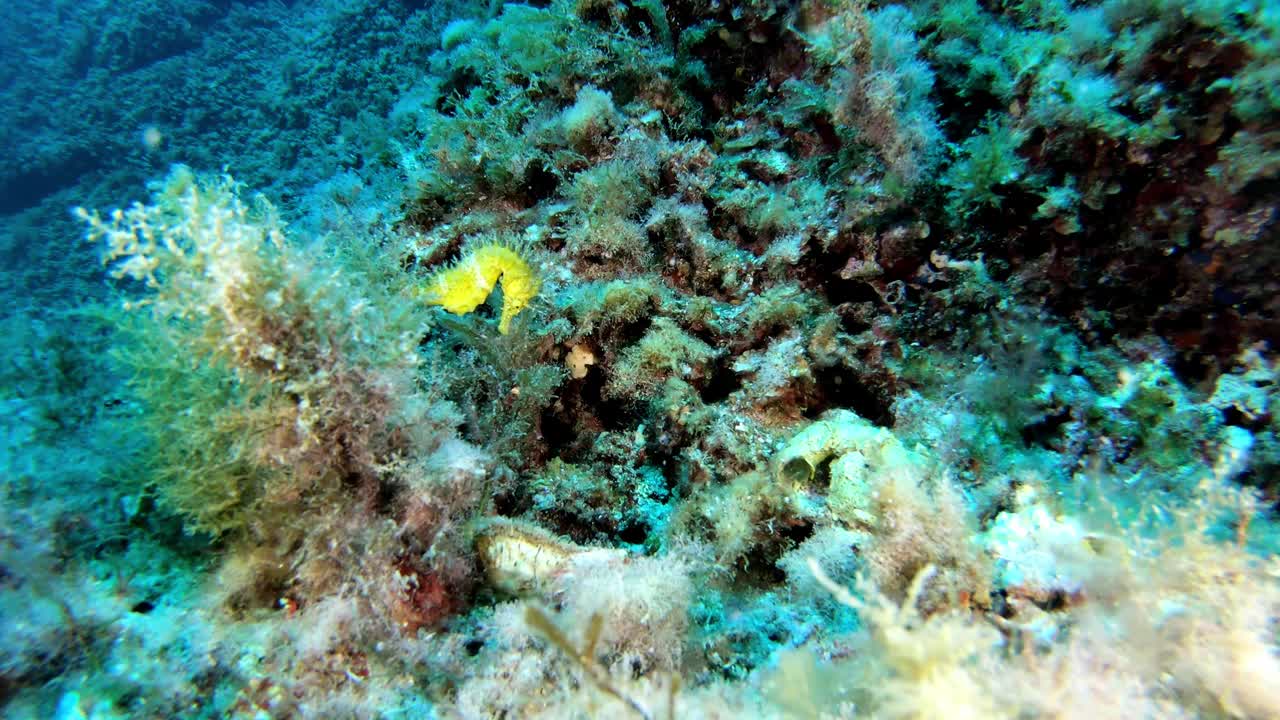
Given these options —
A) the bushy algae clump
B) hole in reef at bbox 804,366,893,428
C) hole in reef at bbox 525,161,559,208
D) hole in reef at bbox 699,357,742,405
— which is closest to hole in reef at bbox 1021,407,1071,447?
the bushy algae clump

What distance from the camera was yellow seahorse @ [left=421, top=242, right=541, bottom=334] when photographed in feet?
12.4

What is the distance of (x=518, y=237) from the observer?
4.38 metres

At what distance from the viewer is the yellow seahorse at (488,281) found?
12.4 ft

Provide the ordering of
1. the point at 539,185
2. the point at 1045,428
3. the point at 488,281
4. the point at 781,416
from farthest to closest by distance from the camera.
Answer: the point at 539,185 < the point at 488,281 < the point at 781,416 < the point at 1045,428

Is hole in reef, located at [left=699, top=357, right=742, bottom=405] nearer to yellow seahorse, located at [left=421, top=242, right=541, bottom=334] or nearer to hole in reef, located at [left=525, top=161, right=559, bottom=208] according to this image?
yellow seahorse, located at [left=421, top=242, right=541, bottom=334]

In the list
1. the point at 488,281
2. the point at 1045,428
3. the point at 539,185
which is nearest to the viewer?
the point at 1045,428

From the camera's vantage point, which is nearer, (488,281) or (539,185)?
(488,281)

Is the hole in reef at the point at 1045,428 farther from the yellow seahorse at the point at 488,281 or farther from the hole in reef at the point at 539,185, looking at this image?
the hole in reef at the point at 539,185

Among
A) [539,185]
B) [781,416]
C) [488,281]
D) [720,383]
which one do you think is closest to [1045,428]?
[781,416]

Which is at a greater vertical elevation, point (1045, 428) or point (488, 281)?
point (1045, 428)

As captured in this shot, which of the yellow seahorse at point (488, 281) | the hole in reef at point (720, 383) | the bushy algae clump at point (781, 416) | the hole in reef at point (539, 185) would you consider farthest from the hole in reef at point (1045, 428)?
the hole in reef at point (539, 185)

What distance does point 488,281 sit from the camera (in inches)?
151

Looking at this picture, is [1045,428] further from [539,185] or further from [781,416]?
[539,185]

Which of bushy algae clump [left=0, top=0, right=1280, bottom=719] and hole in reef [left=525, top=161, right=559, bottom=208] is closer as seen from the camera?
bushy algae clump [left=0, top=0, right=1280, bottom=719]
